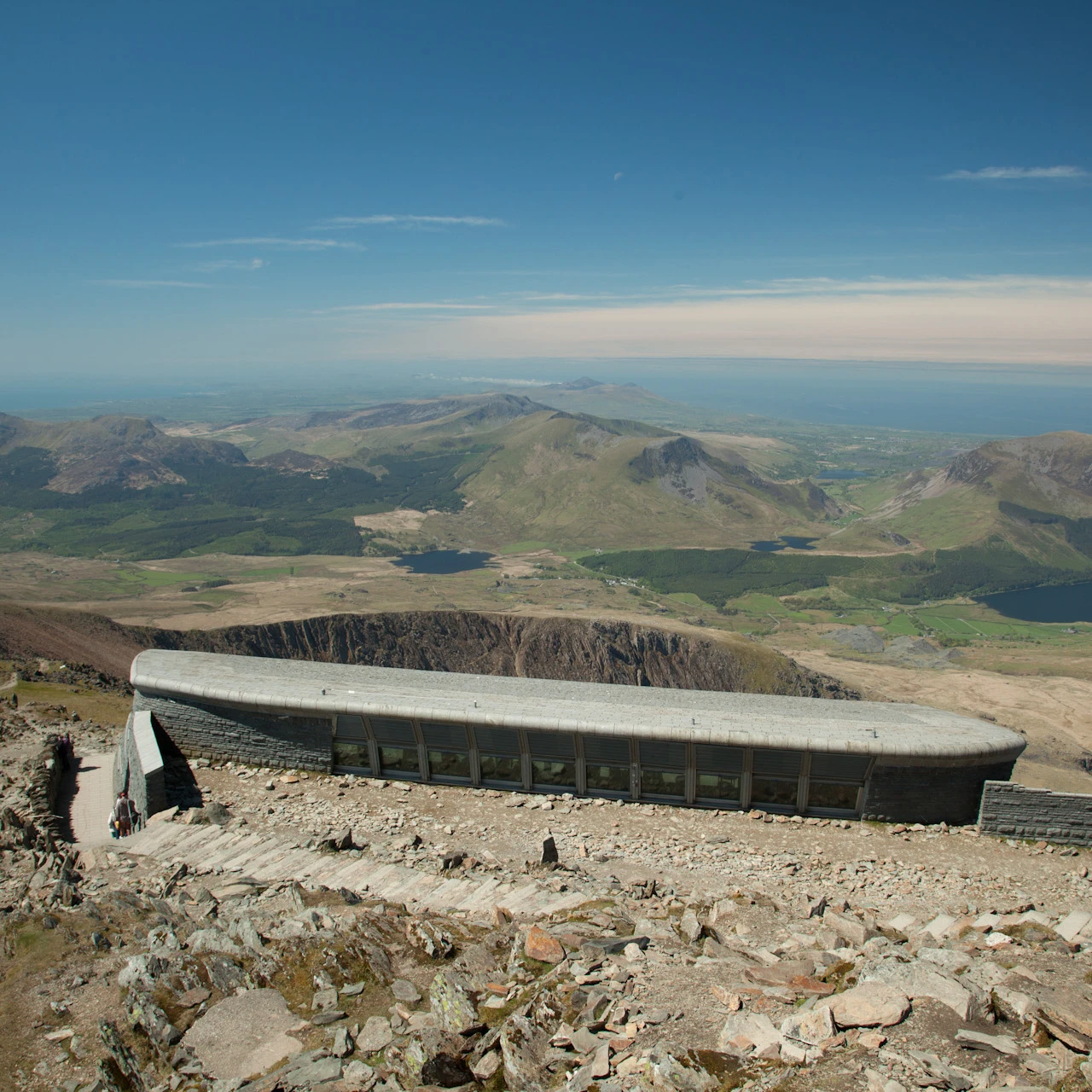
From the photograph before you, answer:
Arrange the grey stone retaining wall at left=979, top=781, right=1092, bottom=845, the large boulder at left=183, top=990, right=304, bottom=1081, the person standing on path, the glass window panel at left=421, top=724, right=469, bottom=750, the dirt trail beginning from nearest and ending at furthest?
the large boulder at left=183, top=990, right=304, bottom=1081
the grey stone retaining wall at left=979, top=781, right=1092, bottom=845
the person standing on path
the glass window panel at left=421, top=724, right=469, bottom=750
the dirt trail

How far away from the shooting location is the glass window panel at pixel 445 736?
21.5m

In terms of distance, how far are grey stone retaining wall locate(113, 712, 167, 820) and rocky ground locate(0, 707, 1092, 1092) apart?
2047 mm

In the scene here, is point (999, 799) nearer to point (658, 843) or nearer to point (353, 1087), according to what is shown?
point (658, 843)

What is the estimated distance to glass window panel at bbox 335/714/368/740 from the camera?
22.0 metres

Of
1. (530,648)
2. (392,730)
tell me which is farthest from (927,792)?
(530,648)

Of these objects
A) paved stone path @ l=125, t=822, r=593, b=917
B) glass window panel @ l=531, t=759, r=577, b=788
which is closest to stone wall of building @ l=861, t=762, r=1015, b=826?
glass window panel @ l=531, t=759, r=577, b=788

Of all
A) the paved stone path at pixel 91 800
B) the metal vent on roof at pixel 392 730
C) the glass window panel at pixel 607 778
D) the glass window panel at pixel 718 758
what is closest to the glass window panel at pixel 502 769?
the glass window panel at pixel 607 778

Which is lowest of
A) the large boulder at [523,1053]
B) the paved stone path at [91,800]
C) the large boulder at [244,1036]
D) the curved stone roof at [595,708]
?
the paved stone path at [91,800]

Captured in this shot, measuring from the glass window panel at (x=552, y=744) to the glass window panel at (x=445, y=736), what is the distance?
203 centimetres

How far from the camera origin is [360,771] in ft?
73.5

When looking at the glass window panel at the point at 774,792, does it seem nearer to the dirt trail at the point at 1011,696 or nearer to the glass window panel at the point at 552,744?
the glass window panel at the point at 552,744

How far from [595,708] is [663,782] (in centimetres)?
285

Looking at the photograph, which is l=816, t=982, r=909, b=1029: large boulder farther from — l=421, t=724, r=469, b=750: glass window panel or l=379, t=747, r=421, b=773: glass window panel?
l=379, t=747, r=421, b=773: glass window panel

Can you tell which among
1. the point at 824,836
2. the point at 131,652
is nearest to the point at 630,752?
the point at 824,836
